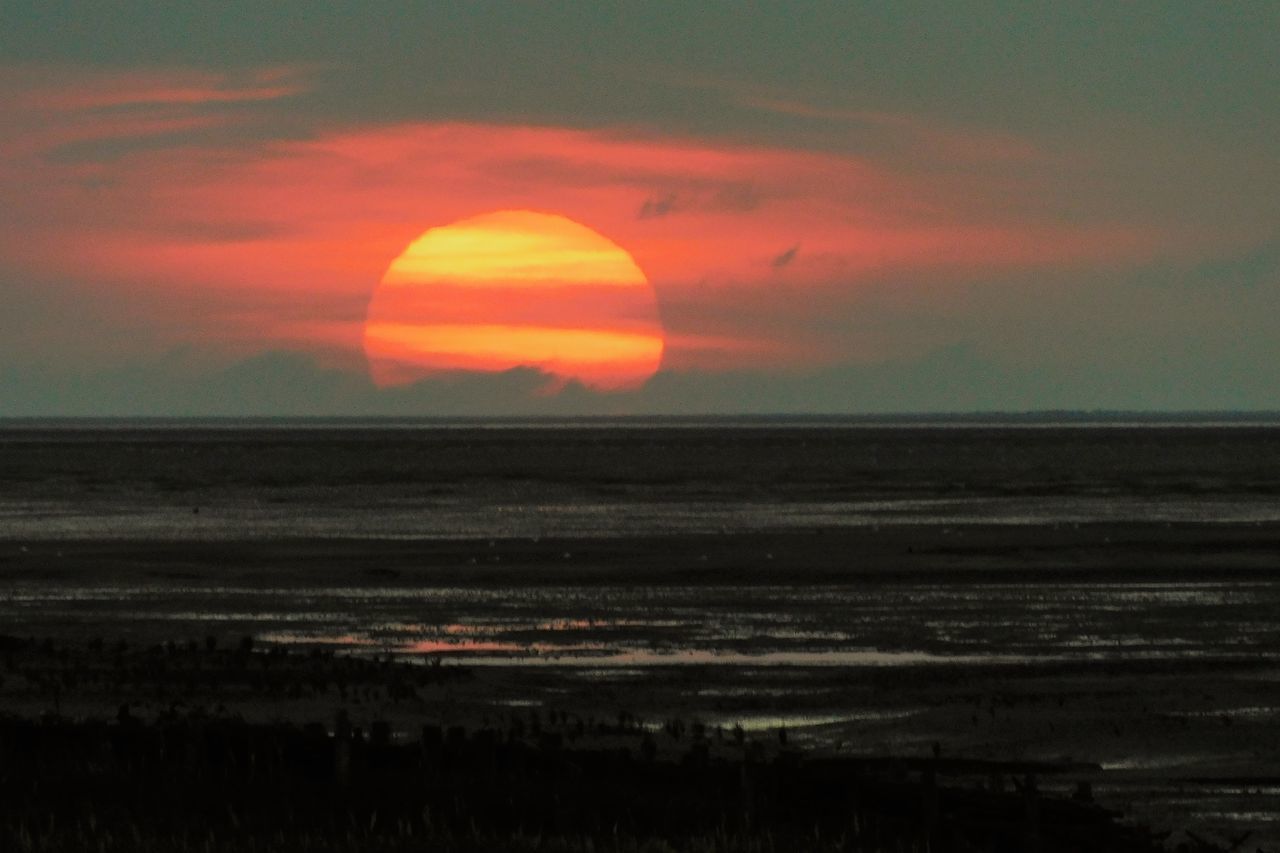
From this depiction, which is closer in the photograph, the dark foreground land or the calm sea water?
the dark foreground land

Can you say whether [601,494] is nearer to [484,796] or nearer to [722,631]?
[722,631]

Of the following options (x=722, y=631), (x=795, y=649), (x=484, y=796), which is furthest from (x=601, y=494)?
(x=484, y=796)

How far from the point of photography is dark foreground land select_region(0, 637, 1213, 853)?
18.5 metres

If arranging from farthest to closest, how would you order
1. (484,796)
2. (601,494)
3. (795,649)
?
(601,494) < (795,649) < (484,796)

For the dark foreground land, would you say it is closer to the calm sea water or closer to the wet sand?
the wet sand

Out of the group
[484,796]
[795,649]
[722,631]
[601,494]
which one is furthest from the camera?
[601,494]

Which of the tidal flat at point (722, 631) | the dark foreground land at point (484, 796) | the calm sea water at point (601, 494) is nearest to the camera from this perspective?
the dark foreground land at point (484, 796)

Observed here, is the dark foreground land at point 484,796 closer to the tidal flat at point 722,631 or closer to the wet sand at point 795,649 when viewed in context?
the tidal flat at point 722,631

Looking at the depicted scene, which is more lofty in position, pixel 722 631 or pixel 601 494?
pixel 601 494

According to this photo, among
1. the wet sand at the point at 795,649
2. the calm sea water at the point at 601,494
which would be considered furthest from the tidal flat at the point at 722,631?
the calm sea water at the point at 601,494

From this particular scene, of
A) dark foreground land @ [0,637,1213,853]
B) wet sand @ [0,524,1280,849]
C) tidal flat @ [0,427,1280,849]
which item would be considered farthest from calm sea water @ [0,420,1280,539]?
dark foreground land @ [0,637,1213,853]

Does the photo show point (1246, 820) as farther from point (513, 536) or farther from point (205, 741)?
point (513, 536)

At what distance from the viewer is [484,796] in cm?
2030

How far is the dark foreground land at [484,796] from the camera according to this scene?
60.5 ft
